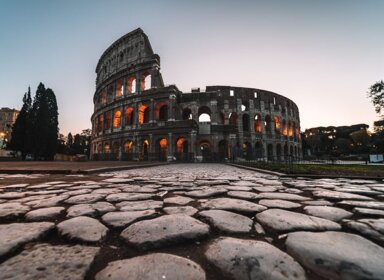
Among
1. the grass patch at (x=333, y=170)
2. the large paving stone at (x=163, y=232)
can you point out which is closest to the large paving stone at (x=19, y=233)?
the large paving stone at (x=163, y=232)

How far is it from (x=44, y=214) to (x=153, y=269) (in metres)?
1.27

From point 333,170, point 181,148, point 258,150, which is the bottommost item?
point 333,170

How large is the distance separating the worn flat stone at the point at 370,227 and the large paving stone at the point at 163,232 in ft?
3.14

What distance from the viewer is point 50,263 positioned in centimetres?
78

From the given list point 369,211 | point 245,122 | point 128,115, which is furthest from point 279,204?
point 245,122

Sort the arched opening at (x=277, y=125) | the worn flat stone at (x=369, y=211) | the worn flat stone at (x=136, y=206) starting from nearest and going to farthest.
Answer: the worn flat stone at (x=369, y=211) < the worn flat stone at (x=136, y=206) < the arched opening at (x=277, y=125)

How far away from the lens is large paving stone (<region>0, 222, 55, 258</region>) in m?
0.92

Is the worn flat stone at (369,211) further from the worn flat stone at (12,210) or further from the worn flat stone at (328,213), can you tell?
the worn flat stone at (12,210)

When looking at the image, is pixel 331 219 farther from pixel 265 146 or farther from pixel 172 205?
pixel 265 146

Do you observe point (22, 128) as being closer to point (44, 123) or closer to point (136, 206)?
point (44, 123)

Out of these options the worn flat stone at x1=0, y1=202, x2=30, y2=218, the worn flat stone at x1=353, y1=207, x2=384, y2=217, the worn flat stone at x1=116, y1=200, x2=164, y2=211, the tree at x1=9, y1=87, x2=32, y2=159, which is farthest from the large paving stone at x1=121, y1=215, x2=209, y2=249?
the tree at x1=9, y1=87, x2=32, y2=159

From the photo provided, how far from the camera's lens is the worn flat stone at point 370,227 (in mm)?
1112

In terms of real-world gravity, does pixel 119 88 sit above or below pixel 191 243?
above

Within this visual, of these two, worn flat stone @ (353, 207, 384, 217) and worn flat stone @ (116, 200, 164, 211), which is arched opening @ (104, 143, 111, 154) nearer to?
worn flat stone @ (116, 200, 164, 211)
